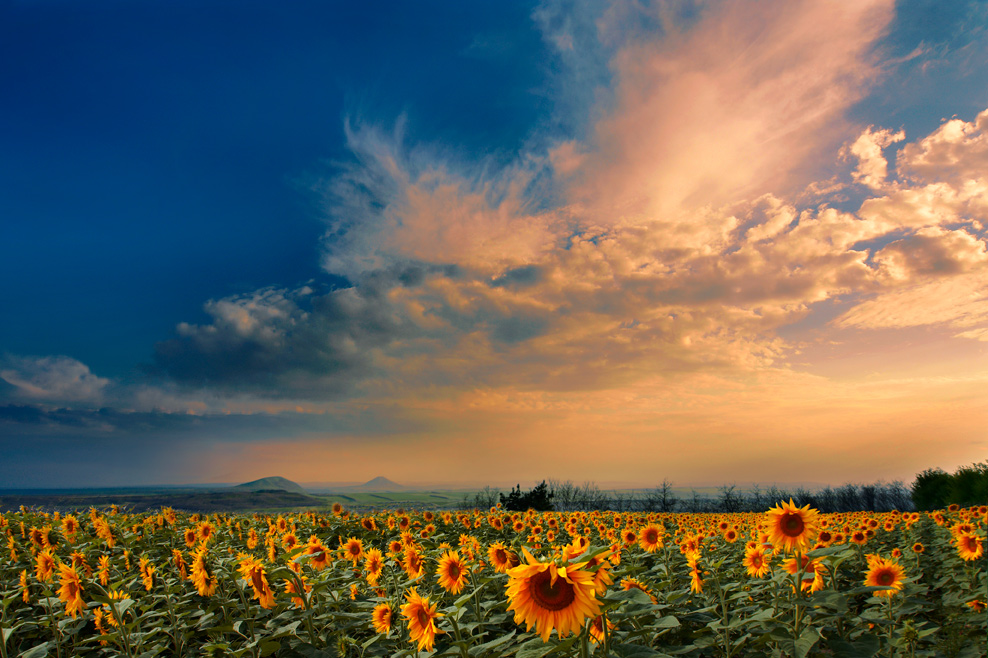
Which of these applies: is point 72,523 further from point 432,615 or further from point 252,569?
point 432,615

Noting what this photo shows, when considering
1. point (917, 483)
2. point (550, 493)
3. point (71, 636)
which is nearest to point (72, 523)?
point (71, 636)

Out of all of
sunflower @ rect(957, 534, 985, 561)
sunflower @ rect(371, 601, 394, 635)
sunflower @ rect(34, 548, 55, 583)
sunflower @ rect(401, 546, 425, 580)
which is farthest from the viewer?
sunflower @ rect(957, 534, 985, 561)

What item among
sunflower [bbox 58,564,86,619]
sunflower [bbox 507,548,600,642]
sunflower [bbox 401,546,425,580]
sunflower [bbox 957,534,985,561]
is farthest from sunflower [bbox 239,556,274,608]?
sunflower [bbox 957,534,985,561]

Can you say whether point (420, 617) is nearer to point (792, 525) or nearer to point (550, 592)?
point (550, 592)

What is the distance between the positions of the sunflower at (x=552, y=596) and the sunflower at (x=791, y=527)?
8.74 feet

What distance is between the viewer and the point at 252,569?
16.5 ft

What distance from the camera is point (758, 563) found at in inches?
252

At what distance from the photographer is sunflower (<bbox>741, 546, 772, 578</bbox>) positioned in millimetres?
6169

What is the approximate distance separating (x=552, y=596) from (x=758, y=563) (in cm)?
494

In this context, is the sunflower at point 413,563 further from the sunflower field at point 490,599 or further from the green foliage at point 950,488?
the green foliage at point 950,488

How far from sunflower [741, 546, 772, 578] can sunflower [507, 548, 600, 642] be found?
451 centimetres

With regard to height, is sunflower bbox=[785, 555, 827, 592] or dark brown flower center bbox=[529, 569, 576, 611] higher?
dark brown flower center bbox=[529, 569, 576, 611]

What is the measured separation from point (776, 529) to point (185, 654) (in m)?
6.39

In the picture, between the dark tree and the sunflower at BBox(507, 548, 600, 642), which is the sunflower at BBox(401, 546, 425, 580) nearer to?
the sunflower at BBox(507, 548, 600, 642)
